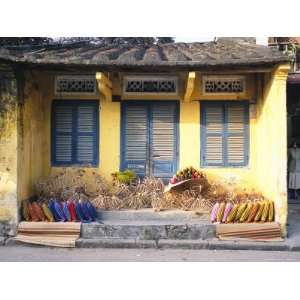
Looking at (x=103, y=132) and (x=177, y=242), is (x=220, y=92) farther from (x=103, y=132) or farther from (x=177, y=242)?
(x=177, y=242)

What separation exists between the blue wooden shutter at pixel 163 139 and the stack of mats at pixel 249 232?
2130 mm

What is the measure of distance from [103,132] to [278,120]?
3903 millimetres

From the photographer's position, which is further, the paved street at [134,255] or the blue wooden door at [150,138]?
the blue wooden door at [150,138]

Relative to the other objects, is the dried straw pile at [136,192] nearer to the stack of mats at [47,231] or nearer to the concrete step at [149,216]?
the concrete step at [149,216]

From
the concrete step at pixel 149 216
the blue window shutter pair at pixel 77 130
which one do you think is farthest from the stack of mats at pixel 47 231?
the blue window shutter pair at pixel 77 130

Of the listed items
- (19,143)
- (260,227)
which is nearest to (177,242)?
(260,227)

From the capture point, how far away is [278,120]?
7.27 meters

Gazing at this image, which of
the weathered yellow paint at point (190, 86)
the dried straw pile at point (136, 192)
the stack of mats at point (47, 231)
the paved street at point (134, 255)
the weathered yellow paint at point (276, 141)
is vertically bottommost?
the paved street at point (134, 255)

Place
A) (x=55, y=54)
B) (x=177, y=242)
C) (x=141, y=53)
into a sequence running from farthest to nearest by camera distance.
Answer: (x=141, y=53) < (x=55, y=54) < (x=177, y=242)

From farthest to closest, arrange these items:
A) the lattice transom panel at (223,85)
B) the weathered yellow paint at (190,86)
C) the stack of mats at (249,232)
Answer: the lattice transom panel at (223,85) < the weathered yellow paint at (190,86) < the stack of mats at (249,232)

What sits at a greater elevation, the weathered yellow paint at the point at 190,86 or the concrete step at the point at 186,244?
the weathered yellow paint at the point at 190,86

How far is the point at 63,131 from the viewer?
8.89 metres

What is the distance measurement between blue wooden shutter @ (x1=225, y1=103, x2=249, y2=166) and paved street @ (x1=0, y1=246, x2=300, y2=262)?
8.37 feet

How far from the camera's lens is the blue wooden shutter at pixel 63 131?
8.88 metres
